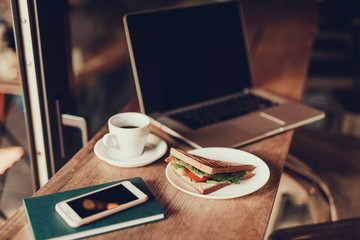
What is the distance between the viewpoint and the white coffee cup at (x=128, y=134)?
82 cm

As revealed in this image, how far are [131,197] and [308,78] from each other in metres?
2.14

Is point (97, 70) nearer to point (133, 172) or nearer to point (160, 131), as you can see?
point (160, 131)

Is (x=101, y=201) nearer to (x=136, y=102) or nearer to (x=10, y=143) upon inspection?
(x=136, y=102)

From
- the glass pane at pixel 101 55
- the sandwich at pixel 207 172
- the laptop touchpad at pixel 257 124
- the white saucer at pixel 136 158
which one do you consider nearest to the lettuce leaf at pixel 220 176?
the sandwich at pixel 207 172

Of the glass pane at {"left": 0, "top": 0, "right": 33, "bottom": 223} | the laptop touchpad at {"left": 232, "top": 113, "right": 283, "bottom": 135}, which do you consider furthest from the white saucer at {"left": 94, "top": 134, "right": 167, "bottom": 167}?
the glass pane at {"left": 0, "top": 0, "right": 33, "bottom": 223}

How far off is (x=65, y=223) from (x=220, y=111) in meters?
0.65

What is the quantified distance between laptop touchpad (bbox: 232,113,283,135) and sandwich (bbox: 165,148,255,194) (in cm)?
26

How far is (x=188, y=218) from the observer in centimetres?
68

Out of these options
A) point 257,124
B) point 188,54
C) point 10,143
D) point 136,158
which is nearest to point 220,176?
point 136,158

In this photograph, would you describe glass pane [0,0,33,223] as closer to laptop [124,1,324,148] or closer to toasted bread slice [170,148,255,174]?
laptop [124,1,324,148]

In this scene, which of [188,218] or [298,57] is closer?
[188,218]

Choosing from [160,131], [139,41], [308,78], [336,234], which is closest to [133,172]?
[160,131]

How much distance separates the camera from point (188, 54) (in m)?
1.19

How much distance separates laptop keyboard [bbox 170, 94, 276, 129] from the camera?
1.09 metres
